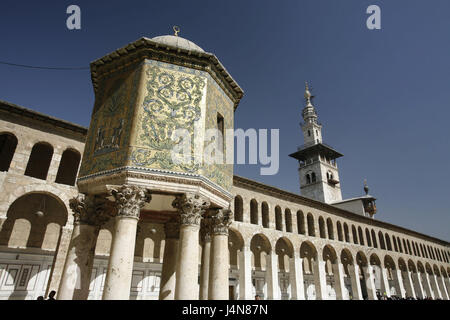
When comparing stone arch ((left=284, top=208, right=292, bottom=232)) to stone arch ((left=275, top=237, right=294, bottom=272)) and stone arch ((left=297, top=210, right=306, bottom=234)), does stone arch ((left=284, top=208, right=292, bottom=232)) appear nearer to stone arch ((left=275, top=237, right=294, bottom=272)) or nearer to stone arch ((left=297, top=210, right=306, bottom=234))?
stone arch ((left=297, top=210, right=306, bottom=234))

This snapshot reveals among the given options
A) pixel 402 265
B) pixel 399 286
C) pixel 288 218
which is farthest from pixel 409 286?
pixel 288 218

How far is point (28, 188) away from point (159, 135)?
849 cm

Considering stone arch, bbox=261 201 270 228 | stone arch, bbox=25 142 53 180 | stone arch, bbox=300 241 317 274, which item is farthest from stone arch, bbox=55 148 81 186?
stone arch, bbox=300 241 317 274

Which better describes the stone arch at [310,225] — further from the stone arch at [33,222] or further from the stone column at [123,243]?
the stone column at [123,243]

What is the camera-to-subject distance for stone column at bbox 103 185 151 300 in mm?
5020

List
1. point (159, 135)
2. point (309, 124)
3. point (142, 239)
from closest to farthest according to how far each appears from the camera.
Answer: point (159, 135) < point (142, 239) < point (309, 124)

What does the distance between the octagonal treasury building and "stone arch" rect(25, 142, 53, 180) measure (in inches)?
2.0

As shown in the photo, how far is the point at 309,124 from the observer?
44.8m

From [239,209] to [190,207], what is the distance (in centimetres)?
1229
